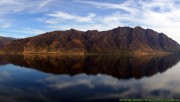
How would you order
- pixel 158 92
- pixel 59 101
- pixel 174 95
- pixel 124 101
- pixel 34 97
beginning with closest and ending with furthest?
pixel 124 101 < pixel 59 101 < pixel 34 97 < pixel 174 95 < pixel 158 92

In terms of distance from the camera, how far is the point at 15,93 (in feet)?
212

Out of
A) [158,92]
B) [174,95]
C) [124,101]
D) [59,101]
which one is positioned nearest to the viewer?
[124,101]

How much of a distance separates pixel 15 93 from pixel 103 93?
2234 centimetres

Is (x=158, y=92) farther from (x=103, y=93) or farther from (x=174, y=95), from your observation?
(x=103, y=93)

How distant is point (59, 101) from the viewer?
55.6 metres

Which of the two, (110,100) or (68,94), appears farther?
(68,94)

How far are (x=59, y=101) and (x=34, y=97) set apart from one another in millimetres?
7530

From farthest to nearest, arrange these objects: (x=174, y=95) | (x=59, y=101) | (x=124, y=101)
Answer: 1. (x=174, y=95)
2. (x=59, y=101)
3. (x=124, y=101)

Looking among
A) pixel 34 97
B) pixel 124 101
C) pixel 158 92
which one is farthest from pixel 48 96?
pixel 158 92

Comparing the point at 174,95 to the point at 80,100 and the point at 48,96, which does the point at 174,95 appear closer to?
the point at 80,100

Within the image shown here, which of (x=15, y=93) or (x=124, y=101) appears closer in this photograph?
(x=124, y=101)

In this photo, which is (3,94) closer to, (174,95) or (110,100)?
(110,100)

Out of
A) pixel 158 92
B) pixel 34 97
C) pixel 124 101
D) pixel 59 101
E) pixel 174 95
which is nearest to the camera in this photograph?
pixel 124 101

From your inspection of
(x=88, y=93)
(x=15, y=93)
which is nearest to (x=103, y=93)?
(x=88, y=93)
